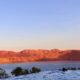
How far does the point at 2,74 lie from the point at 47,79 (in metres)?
18.3

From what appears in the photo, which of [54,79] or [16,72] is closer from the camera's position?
[54,79]

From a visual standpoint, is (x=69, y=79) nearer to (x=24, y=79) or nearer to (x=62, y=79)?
(x=62, y=79)

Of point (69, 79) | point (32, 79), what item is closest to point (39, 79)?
point (32, 79)

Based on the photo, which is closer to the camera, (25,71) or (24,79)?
(24,79)

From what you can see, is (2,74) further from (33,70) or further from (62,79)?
(62,79)

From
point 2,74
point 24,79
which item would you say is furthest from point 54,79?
point 2,74

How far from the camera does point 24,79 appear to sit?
4066cm

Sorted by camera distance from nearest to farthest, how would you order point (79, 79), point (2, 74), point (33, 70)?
point (79, 79)
point (2, 74)
point (33, 70)

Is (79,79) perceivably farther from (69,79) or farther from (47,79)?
(47,79)

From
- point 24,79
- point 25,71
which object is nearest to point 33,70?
point 25,71

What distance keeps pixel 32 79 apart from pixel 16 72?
19.4 metres

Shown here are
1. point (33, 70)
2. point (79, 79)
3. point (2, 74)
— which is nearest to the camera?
point (79, 79)

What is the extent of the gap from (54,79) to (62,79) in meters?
0.93

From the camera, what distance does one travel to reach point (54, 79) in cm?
3888
